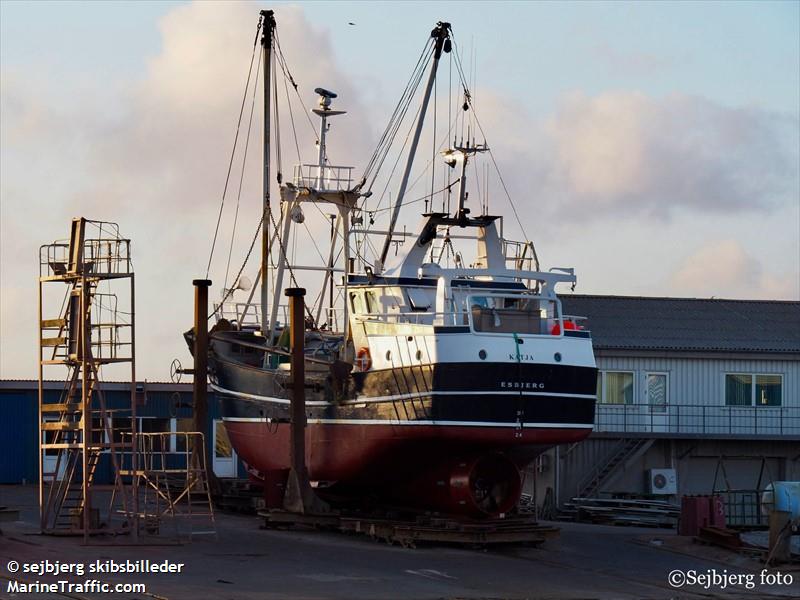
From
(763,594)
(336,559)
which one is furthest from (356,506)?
(763,594)

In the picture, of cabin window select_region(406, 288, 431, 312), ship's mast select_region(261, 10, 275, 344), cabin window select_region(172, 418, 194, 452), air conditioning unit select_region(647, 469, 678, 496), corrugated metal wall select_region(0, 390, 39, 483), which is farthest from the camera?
cabin window select_region(172, 418, 194, 452)

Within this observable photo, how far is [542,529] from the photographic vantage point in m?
27.4

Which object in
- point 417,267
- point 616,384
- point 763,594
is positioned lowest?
point 763,594

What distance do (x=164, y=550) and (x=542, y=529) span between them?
25.2 ft

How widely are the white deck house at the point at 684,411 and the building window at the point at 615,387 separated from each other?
29 millimetres

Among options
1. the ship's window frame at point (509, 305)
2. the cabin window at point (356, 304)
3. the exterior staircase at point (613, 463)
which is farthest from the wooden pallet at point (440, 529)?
the exterior staircase at point (613, 463)

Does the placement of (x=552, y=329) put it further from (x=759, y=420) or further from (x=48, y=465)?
(x=48, y=465)

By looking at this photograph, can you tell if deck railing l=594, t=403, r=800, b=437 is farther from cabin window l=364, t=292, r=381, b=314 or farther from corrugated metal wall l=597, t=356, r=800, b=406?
cabin window l=364, t=292, r=381, b=314

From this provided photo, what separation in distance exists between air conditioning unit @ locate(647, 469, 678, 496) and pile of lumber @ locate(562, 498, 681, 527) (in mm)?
1677

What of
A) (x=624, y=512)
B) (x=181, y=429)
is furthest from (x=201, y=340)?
(x=624, y=512)

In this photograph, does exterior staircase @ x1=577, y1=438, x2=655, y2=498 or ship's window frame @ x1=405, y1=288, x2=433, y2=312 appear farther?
exterior staircase @ x1=577, y1=438, x2=655, y2=498

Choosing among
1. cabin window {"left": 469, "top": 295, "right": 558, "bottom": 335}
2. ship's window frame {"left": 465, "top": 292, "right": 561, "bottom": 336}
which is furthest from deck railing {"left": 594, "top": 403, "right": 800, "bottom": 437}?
cabin window {"left": 469, "top": 295, "right": 558, "bottom": 335}

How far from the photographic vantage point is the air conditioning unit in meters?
38.3

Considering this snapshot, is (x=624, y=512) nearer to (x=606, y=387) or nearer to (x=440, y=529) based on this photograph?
(x=606, y=387)
